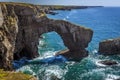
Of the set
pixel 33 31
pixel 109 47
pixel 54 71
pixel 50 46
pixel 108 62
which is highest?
pixel 33 31

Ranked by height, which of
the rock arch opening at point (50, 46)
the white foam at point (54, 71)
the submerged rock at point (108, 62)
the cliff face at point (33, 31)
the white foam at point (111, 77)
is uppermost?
the cliff face at point (33, 31)

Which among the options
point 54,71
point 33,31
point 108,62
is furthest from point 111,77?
point 33,31

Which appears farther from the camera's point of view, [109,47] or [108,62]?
[109,47]

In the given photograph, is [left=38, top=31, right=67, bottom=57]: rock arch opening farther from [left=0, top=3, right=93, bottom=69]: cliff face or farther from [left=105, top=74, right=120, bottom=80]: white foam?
[left=105, top=74, right=120, bottom=80]: white foam

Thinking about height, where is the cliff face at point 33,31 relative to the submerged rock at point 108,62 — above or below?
above

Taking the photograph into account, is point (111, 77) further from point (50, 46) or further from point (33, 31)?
point (50, 46)

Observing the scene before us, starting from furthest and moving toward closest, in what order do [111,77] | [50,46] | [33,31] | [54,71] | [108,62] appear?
[50,46] → [33,31] → [108,62] → [54,71] → [111,77]

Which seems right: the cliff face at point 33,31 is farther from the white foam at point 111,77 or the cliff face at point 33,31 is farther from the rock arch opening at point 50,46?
the white foam at point 111,77

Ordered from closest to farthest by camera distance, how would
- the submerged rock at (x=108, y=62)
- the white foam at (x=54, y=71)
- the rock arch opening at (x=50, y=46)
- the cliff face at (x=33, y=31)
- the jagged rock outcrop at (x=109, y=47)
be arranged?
the white foam at (x=54, y=71) → the submerged rock at (x=108, y=62) → the cliff face at (x=33, y=31) → the rock arch opening at (x=50, y=46) → the jagged rock outcrop at (x=109, y=47)

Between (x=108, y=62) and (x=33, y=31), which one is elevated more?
(x=33, y=31)

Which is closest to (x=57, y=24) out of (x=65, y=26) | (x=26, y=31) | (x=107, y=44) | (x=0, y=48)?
(x=65, y=26)

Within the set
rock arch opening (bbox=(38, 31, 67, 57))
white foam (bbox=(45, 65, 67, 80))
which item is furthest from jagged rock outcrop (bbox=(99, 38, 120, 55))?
white foam (bbox=(45, 65, 67, 80))

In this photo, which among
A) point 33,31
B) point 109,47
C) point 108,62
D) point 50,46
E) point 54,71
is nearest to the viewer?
point 54,71

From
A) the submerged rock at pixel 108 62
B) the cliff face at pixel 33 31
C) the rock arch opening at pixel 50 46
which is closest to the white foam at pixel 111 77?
the submerged rock at pixel 108 62
